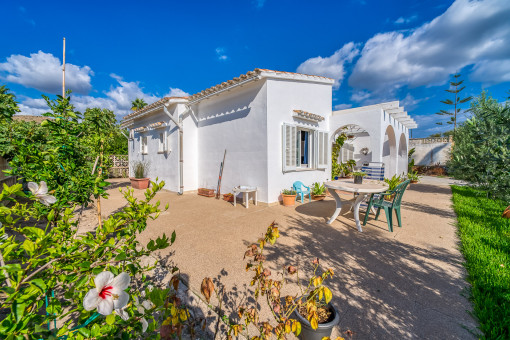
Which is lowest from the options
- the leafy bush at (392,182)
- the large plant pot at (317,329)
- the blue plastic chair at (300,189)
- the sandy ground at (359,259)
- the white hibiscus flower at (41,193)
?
the sandy ground at (359,259)

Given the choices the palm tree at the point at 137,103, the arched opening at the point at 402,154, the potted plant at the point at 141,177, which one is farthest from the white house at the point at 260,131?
the palm tree at the point at 137,103

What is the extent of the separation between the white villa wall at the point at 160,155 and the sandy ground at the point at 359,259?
340 centimetres

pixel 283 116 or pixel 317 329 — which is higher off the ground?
pixel 283 116

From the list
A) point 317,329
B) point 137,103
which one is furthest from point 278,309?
point 137,103

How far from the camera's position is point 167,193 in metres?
9.14

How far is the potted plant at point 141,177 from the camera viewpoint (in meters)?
10.4

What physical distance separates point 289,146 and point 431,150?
20219mm

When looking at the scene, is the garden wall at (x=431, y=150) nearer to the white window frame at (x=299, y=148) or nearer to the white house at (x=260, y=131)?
the white house at (x=260, y=131)

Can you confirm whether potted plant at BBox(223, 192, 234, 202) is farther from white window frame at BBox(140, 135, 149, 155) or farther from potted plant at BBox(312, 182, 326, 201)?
white window frame at BBox(140, 135, 149, 155)

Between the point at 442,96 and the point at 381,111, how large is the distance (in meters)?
20.2

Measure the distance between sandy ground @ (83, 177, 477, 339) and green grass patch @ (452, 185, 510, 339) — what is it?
0.39 feet

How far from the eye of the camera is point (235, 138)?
7605 millimetres

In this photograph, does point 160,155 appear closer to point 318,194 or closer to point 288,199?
point 288,199

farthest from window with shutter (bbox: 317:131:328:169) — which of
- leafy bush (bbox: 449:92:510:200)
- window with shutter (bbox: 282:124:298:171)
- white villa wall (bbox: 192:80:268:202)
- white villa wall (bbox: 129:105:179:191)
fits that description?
white villa wall (bbox: 129:105:179:191)
